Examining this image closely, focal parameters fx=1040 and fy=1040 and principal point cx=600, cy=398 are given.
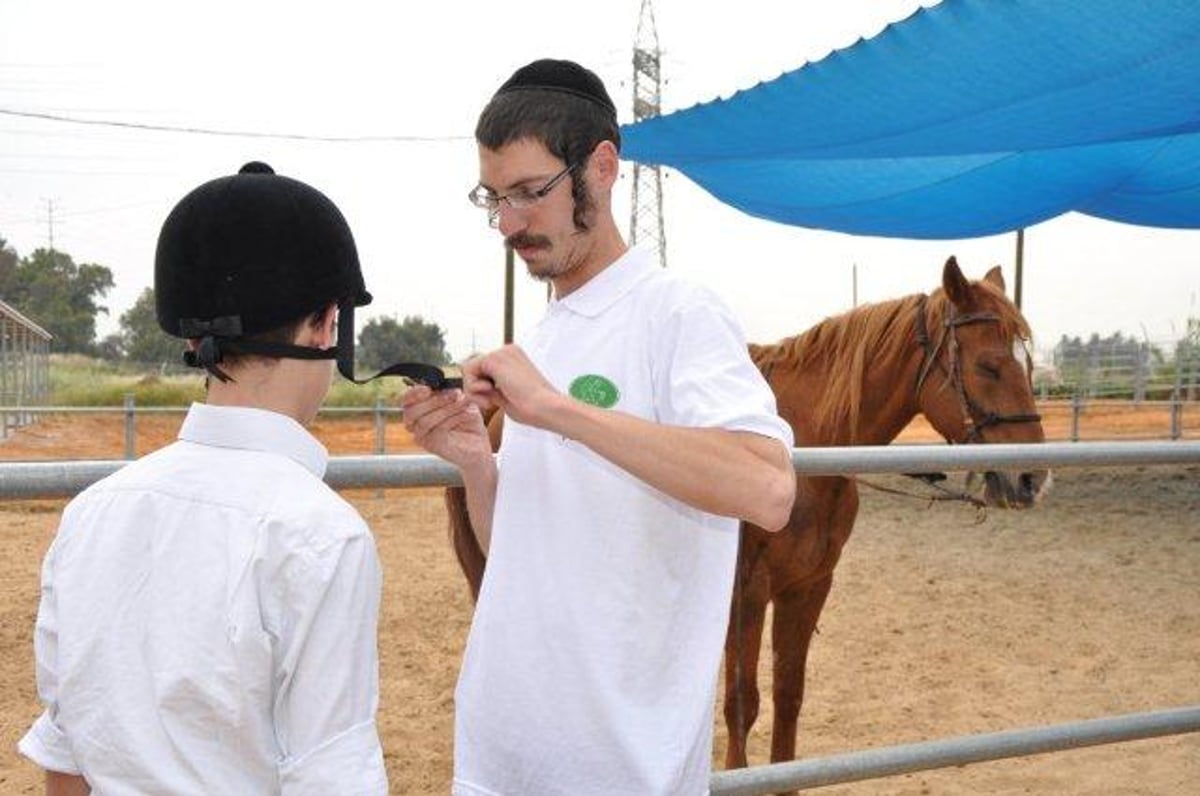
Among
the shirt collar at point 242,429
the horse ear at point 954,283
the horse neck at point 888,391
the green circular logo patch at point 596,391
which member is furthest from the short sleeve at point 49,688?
the horse ear at point 954,283

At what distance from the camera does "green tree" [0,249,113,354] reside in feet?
186

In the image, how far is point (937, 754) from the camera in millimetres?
2268

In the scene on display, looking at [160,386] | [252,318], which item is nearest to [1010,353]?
[252,318]

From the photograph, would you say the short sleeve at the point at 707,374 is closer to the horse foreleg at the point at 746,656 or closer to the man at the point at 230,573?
the man at the point at 230,573

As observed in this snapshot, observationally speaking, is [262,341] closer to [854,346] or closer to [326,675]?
[326,675]

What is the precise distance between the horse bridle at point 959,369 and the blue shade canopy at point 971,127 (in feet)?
3.28

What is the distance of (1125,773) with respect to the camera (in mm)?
4168

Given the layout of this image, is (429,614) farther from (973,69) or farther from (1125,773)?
(973,69)

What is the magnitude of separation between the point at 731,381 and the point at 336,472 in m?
0.68

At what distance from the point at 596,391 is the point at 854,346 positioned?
113 inches

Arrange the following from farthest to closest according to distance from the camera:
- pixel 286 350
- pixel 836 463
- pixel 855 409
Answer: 1. pixel 855 409
2. pixel 836 463
3. pixel 286 350

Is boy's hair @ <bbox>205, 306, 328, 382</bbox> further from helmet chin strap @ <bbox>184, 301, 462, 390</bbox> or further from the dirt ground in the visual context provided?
the dirt ground

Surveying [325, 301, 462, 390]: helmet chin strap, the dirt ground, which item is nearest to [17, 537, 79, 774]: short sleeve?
[325, 301, 462, 390]: helmet chin strap

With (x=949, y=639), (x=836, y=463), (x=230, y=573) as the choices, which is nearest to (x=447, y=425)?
(x=230, y=573)
